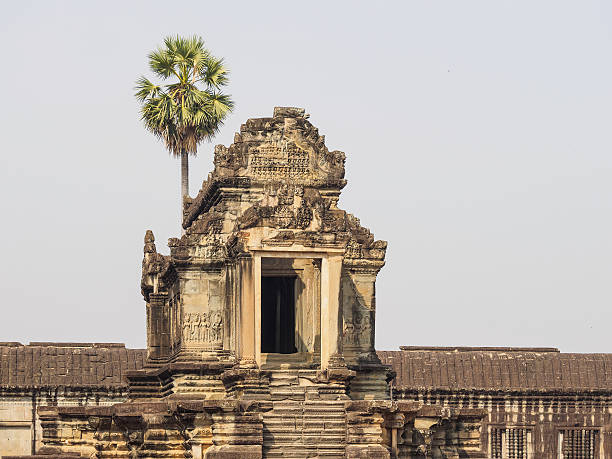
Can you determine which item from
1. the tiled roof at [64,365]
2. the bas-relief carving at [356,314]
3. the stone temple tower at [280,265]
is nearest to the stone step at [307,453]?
the stone temple tower at [280,265]

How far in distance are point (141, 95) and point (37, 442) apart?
40.2 feet

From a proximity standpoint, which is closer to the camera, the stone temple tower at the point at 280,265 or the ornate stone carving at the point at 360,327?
the stone temple tower at the point at 280,265

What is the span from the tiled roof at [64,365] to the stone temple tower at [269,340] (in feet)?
37.3

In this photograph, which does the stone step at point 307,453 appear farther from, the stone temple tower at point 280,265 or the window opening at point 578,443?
the window opening at point 578,443

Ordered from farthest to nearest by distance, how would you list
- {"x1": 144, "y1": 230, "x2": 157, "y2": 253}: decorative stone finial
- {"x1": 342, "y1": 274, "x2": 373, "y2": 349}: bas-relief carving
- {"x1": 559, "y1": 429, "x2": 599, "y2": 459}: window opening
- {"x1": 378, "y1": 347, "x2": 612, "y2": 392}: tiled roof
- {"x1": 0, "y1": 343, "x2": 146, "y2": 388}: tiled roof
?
{"x1": 559, "y1": 429, "x2": 599, "y2": 459}: window opening < {"x1": 378, "y1": 347, "x2": 612, "y2": 392}: tiled roof < {"x1": 0, "y1": 343, "x2": 146, "y2": 388}: tiled roof < {"x1": 144, "y1": 230, "x2": 157, "y2": 253}: decorative stone finial < {"x1": 342, "y1": 274, "x2": 373, "y2": 349}: bas-relief carving

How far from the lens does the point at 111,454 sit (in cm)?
4456

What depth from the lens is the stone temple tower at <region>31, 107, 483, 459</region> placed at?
135 ft

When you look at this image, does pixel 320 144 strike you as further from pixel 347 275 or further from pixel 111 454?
pixel 111 454

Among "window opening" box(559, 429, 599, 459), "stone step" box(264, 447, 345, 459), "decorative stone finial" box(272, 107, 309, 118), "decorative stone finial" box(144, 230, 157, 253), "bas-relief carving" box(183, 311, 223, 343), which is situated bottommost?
"window opening" box(559, 429, 599, 459)

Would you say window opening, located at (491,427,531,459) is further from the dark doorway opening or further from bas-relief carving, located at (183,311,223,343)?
bas-relief carving, located at (183,311,223,343)

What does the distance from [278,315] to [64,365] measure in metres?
16.8

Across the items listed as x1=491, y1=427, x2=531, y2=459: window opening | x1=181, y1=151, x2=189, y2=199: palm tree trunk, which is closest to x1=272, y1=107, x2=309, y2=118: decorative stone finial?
x1=181, y1=151, x2=189, y2=199: palm tree trunk

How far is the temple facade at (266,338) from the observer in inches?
1618

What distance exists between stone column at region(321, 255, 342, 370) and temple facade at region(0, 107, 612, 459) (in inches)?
0.9
